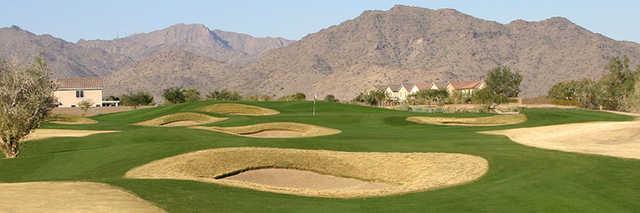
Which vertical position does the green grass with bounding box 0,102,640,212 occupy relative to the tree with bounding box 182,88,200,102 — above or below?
below

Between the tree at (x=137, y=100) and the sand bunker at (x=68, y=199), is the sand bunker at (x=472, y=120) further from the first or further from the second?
the tree at (x=137, y=100)

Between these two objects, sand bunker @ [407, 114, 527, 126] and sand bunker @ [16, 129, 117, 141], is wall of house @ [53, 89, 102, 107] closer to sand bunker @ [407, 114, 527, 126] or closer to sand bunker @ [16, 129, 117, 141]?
sand bunker @ [16, 129, 117, 141]

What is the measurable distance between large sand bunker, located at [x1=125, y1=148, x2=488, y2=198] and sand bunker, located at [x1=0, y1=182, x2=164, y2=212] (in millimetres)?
7935

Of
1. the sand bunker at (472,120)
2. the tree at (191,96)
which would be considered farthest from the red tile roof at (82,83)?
the sand bunker at (472,120)

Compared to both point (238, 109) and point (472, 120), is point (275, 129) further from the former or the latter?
point (238, 109)

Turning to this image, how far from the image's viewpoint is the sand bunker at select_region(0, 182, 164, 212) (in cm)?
1870

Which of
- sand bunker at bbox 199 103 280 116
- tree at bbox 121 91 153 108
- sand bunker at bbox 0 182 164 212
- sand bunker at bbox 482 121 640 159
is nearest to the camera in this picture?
sand bunker at bbox 0 182 164 212

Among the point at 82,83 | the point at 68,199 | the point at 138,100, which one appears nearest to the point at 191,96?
the point at 138,100

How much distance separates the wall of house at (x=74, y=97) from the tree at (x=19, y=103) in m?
96.5

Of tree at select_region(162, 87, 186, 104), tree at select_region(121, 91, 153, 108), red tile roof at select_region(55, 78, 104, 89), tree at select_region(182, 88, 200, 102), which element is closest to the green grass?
red tile roof at select_region(55, 78, 104, 89)

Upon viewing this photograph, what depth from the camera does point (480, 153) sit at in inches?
1336

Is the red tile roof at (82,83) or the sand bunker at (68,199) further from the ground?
the red tile roof at (82,83)

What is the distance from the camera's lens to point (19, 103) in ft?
131

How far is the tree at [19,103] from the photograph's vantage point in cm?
3900
